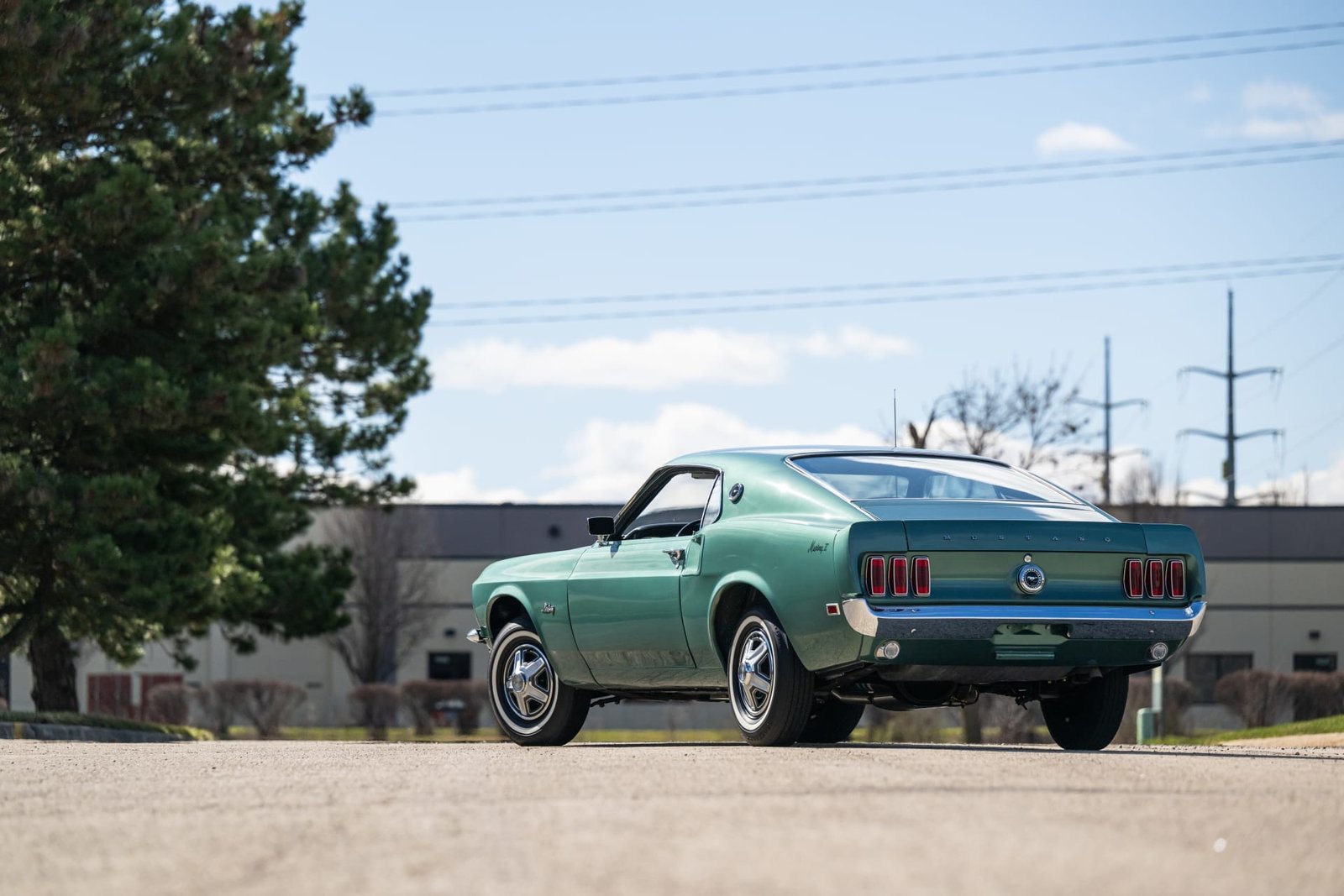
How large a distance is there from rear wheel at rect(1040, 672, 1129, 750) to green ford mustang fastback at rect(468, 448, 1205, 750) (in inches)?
0.5

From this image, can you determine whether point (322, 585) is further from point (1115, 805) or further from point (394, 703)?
point (1115, 805)

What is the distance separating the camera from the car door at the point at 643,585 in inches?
410

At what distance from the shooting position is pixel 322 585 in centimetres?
3005

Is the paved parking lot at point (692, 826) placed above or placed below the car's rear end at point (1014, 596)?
below

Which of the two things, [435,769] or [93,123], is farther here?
[93,123]

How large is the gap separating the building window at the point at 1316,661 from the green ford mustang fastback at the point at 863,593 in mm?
42411

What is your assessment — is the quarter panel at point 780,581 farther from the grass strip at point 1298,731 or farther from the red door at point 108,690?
the red door at point 108,690

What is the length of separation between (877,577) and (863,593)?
0.11 m

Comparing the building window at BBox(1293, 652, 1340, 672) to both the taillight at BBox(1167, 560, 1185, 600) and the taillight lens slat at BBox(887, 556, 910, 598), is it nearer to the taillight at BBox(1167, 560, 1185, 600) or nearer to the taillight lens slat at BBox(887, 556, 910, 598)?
the taillight at BBox(1167, 560, 1185, 600)

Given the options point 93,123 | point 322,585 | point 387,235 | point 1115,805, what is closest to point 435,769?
point 1115,805

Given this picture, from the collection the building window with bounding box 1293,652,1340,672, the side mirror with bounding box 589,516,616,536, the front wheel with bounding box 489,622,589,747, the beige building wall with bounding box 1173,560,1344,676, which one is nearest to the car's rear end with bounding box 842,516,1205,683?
the side mirror with bounding box 589,516,616,536

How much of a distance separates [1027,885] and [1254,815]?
1799 millimetres

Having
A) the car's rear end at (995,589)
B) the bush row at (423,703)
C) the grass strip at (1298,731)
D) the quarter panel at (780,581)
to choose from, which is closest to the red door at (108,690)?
the bush row at (423,703)

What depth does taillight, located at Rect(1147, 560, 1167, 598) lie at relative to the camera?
381 inches
